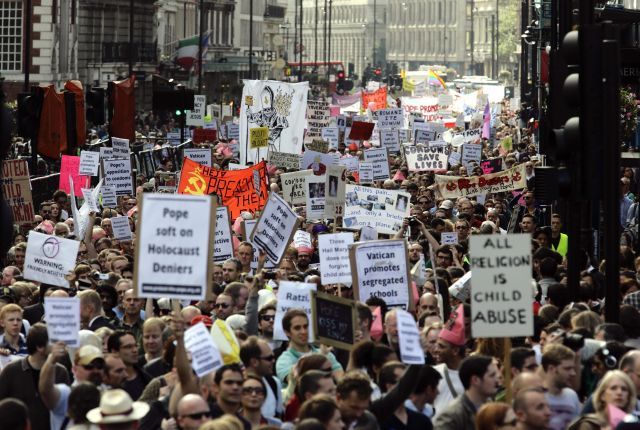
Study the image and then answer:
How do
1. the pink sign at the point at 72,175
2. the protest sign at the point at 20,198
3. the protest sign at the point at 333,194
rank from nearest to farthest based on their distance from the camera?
the protest sign at the point at 333,194 < the protest sign at the point at 20,198 < the pink sign at the point at 72,175

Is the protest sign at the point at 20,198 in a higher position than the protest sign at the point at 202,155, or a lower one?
lower

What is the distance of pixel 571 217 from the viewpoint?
12.4m

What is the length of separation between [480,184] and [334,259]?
8.94m

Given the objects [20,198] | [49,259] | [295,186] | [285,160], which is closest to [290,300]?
[49,259]

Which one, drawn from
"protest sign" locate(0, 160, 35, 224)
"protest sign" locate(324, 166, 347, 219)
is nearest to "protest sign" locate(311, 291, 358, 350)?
"protest sign" locate(324, 166, 347, 219)

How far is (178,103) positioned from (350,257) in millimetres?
20678

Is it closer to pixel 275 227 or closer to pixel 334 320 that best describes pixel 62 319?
pixel 334 320

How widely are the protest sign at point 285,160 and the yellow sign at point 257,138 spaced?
89cm

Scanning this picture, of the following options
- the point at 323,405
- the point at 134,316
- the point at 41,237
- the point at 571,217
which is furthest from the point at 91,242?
the point at 323,405

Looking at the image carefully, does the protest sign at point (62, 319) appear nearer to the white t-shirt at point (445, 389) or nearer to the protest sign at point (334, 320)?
the protest sign at point (334, 320)

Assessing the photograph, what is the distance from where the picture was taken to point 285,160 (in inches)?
1078

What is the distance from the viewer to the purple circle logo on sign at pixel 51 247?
13.7 meters

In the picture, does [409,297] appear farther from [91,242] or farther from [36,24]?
[36,24]

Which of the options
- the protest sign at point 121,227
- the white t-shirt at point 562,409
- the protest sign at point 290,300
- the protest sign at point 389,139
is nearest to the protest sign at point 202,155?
the protest sign at point 121,227
